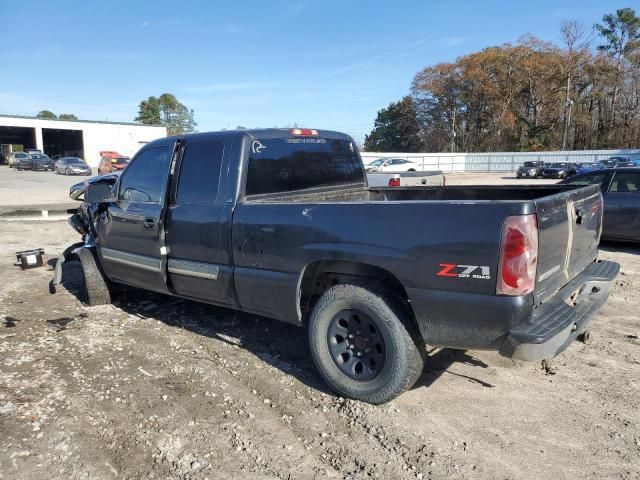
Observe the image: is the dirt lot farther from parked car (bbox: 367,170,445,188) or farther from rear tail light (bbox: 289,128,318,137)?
parked car (bbox: 367,170,445,188)

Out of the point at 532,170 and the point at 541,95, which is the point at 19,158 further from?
the point at 541,95

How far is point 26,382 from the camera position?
13.0 ft

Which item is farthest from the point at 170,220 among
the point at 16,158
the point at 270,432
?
the point at 16,158

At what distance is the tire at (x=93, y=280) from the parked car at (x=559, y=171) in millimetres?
43211

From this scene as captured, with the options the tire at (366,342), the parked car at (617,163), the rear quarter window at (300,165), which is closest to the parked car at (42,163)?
the parked car at (617,163)

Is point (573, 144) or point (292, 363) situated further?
point (573, 144)

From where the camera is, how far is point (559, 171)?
42656 mm

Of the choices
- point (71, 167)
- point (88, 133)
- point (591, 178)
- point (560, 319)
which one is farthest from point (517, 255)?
point (88, 133)

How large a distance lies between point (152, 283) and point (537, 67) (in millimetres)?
73972

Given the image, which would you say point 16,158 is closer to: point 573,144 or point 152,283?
point 152,283

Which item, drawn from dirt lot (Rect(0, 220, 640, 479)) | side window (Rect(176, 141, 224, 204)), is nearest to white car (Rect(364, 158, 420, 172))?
dirt lot (Rect(0, 220, 640, 479))

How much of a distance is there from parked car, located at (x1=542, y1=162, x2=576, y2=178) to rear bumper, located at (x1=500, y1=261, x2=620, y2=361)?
42.7 meters

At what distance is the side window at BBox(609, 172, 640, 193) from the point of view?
8.73 meters

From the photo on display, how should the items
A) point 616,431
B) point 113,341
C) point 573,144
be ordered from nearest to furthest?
point 616,431 < point 113,341 < point 573,144
